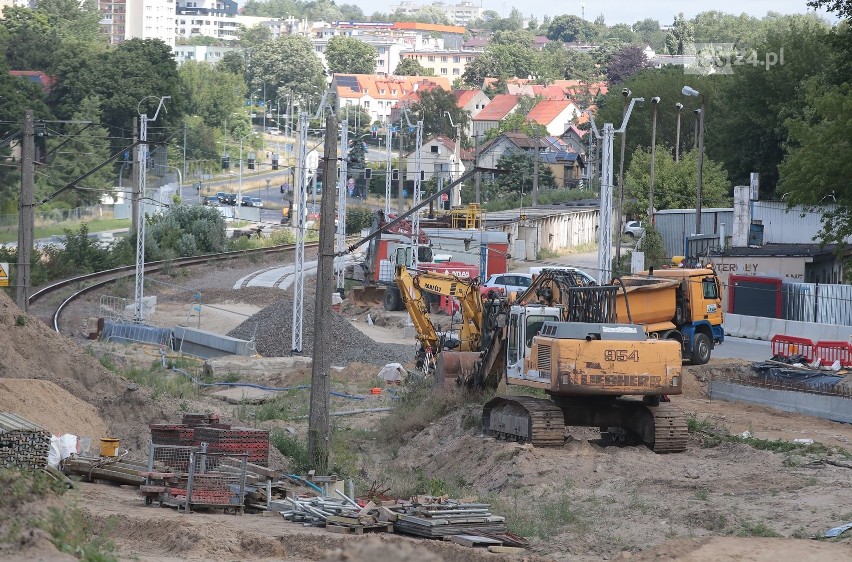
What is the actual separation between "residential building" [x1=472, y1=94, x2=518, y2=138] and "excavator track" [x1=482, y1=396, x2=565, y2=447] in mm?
131572

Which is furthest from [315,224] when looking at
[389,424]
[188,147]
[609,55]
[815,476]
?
[609,55]

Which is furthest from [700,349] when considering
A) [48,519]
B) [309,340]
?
[48,519]

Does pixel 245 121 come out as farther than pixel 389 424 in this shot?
Yes

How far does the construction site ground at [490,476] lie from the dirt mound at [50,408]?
0.13ft

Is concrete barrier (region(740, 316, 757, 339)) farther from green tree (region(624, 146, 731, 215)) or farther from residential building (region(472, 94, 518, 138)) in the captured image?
residential building (region(472, 94, 518, 138))

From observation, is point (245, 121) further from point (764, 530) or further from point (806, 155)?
point (764, 530)

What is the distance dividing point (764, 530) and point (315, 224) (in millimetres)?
71092

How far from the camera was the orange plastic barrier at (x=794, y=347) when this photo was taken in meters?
35.1

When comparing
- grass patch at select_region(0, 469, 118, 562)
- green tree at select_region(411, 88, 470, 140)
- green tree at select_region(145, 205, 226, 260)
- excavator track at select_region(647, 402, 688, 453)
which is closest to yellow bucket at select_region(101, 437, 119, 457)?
grass patch at select_region(0, 469, 118, 562)

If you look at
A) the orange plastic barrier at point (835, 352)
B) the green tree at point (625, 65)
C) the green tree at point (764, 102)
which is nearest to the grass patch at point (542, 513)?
the orange plastic barrier at point (835, 352)

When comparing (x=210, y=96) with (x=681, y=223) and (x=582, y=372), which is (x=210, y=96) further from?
(x=582, y=372)

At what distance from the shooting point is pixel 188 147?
401ft

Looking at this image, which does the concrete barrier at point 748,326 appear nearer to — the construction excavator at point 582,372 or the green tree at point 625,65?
the construction excavator at point 582,372

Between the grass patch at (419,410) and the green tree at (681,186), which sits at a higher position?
the green tree at (681,186)
